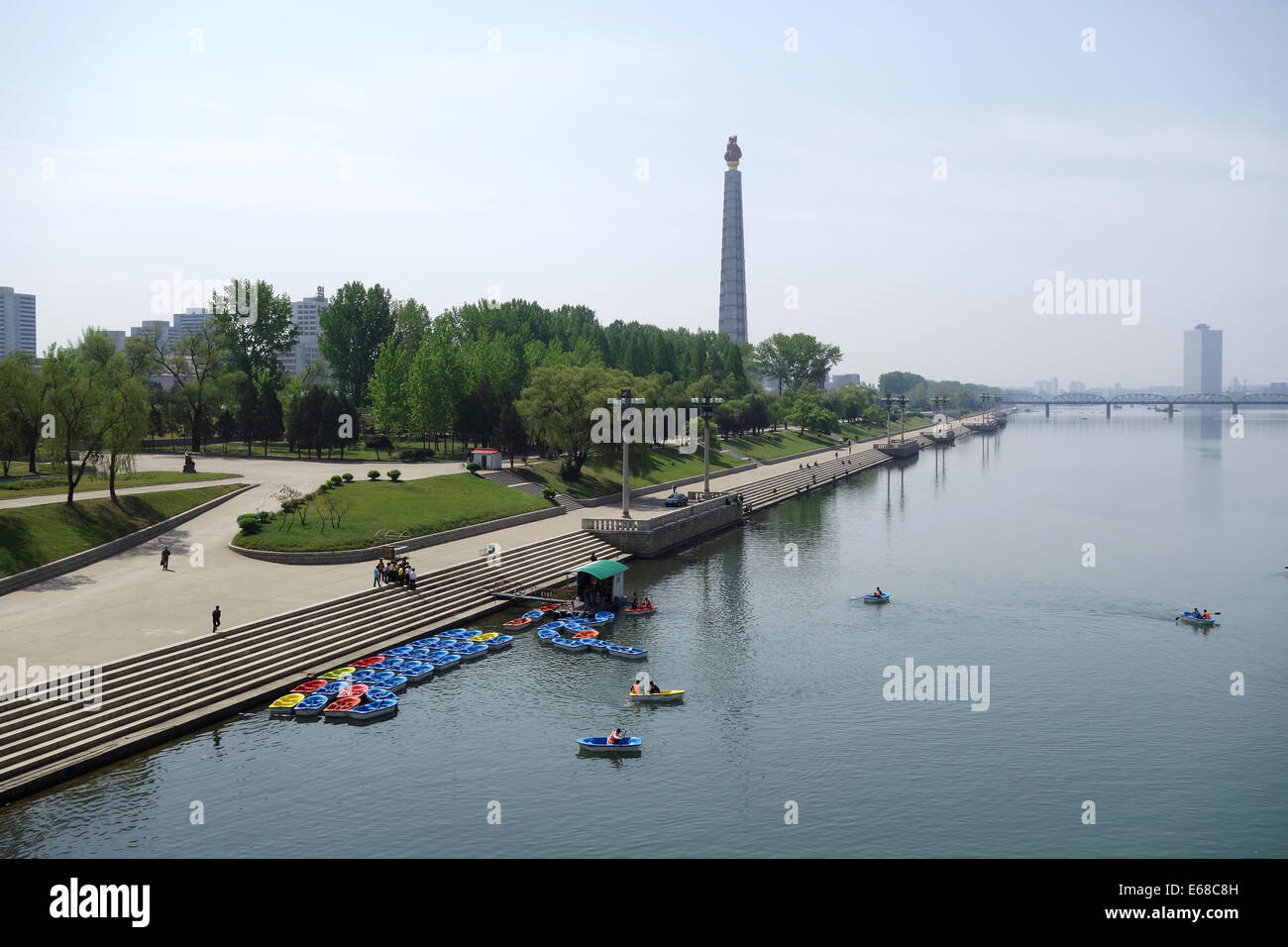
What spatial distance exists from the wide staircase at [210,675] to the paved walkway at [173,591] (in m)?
1.25

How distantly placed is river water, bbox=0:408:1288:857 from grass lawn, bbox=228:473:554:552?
15014 millimetres

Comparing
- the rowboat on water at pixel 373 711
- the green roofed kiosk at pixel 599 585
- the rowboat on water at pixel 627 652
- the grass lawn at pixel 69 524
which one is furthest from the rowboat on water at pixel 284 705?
the green roofed kiosk at pixel 599 585

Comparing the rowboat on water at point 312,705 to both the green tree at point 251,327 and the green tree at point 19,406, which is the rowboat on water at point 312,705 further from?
the green tree at point 251,327

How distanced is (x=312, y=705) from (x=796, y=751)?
1831 cm

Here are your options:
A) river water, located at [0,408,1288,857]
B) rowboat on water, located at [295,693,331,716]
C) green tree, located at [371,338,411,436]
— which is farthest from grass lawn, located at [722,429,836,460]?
rowboat on water, located at [295,693,331,716]

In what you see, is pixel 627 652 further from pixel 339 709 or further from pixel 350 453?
pixel 350 453

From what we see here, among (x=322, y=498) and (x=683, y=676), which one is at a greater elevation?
(x=322, y=498)
